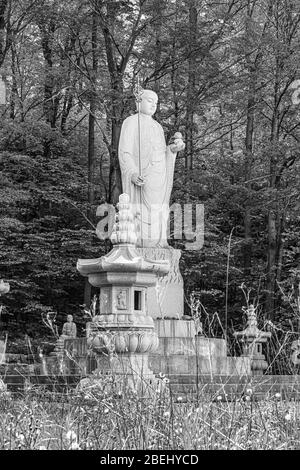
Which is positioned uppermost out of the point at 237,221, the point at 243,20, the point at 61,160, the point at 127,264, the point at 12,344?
the point at 243,20

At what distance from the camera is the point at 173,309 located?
1288 centimetres

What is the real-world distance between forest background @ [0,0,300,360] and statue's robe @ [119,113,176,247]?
3261mm

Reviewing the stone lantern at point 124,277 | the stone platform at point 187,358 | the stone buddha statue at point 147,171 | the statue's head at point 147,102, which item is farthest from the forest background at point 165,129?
the stone lantern at point 124,277

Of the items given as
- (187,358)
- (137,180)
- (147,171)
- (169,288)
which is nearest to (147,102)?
(147,171)

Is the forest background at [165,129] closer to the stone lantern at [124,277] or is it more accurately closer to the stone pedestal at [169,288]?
the stone pedestal at [169,288]

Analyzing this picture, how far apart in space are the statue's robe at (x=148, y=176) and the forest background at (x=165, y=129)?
326cm

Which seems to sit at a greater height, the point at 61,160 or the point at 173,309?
the point at 61,160

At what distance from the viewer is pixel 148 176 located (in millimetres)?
13375

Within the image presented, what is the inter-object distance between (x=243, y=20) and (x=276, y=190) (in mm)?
3980

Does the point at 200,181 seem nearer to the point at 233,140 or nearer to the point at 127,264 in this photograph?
the point at 233,140

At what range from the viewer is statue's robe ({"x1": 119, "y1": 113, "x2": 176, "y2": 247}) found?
43.4 ft

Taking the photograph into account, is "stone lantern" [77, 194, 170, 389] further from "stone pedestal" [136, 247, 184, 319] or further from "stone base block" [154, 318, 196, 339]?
"stone pedestal" [136, 247, 184, 319]
